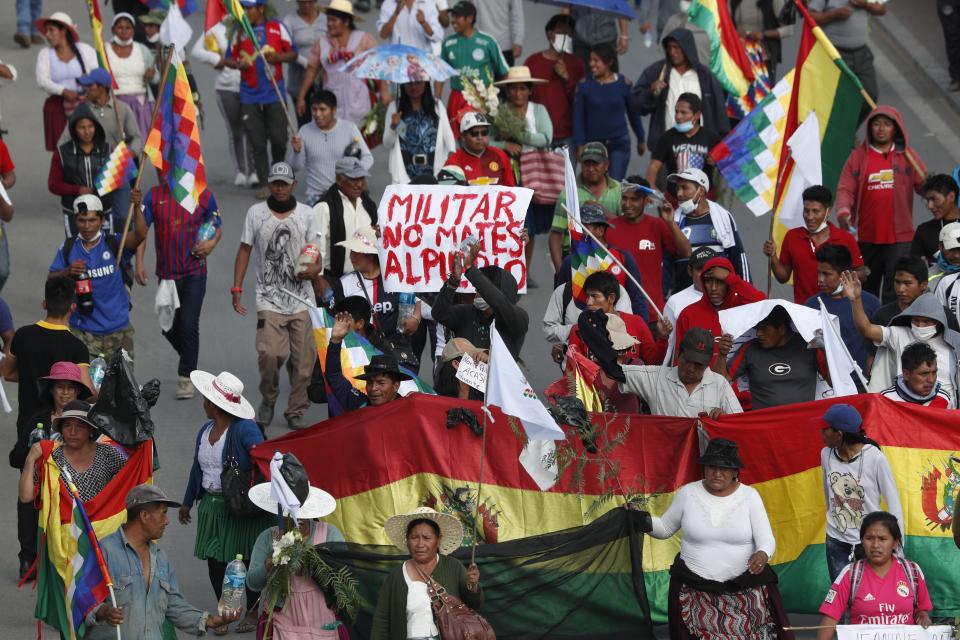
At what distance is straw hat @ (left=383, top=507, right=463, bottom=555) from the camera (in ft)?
34.5

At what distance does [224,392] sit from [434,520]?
230cm

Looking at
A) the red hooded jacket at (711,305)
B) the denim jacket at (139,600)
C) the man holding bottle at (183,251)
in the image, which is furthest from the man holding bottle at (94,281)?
the denim jacket at (139,600)

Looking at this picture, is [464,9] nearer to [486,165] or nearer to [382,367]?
[486,165]

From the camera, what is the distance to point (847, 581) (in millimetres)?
10727

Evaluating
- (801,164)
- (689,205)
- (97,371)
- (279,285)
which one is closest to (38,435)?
(97,371)

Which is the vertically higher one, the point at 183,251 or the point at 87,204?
the point at 87,204

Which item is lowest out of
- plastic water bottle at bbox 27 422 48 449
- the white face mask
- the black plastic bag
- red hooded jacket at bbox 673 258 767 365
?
plastic water bottle at bbox 27 422 48 449

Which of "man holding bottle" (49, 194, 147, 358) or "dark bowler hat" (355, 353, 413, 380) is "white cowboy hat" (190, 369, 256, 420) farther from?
"man holding bottle" (49, 194, 147, 358)

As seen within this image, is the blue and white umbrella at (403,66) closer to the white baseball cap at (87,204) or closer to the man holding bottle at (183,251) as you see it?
the man holding bottle at (183,251)

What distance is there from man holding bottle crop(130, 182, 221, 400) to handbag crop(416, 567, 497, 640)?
6.24 metres

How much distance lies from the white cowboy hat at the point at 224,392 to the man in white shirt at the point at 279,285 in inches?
127

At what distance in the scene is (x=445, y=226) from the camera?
14.7 metres

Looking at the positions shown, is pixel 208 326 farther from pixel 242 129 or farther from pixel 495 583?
pixel 495 583

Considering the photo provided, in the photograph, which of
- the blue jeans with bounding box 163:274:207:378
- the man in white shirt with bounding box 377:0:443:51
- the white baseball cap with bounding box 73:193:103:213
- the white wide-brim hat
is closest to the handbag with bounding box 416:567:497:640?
the white wide-brim hat
